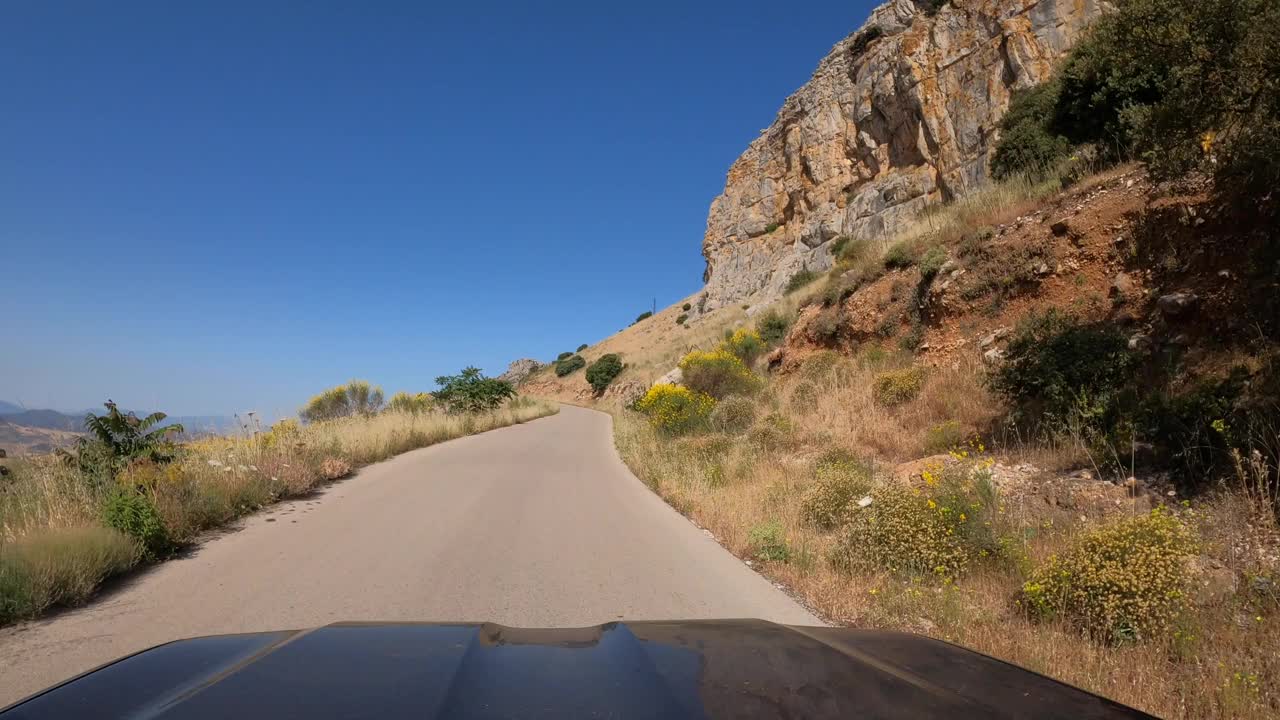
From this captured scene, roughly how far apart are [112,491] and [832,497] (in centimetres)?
750

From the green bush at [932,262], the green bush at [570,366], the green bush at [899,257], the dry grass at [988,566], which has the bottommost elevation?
the dry grass at [988,566]

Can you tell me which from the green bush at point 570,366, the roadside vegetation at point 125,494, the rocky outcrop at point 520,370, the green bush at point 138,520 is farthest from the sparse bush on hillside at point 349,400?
the rocky outcrop at point 520,370

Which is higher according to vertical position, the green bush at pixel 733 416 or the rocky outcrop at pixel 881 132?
the rocky outcrop at pixel 881 132

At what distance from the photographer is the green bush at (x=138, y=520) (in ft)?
18.6

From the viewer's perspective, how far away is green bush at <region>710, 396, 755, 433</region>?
45.6ft

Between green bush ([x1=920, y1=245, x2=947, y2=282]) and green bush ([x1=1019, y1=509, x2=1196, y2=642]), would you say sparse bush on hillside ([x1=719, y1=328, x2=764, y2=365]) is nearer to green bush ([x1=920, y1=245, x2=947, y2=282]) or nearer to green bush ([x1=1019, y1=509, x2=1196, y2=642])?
green bush ([x1=920, y1=245, x2=947, y2=282])

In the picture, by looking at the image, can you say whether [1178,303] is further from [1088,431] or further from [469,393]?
[469,393]

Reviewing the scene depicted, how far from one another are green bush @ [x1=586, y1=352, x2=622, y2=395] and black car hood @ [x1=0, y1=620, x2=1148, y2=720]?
161 ft

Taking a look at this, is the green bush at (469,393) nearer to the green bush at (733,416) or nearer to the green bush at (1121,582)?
the green bush at (733,416)

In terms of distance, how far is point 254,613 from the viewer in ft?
14.6

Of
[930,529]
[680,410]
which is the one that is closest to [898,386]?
[680,410]

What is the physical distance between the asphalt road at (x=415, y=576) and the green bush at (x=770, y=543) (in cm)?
27

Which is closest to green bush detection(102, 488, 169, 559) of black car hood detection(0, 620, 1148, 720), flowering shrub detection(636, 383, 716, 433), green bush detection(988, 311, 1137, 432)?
black car hood detection(0, 620, 1148, 720)

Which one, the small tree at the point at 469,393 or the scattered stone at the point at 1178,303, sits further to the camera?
the small tree at the point at 469,393
